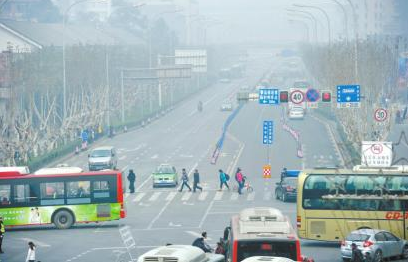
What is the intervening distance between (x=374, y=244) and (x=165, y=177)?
2980cm

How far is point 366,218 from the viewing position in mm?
41688

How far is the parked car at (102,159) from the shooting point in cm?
7356

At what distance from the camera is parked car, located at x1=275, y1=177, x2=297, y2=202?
190 feet

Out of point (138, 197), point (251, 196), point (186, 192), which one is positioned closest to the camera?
point (251, 196)

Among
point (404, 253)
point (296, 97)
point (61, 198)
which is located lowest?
point (404, 253)

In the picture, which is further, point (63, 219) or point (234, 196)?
point (234, 196)

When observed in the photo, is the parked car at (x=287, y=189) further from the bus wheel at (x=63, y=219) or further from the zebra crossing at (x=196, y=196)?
the bus wheel at (x=63, y=219)

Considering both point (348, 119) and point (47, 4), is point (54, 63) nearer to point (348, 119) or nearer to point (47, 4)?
point (348, 119)

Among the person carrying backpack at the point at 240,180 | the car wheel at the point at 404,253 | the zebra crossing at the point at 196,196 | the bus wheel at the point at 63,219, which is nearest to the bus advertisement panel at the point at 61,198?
the bus wheel at the point at 63,219

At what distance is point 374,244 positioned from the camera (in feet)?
125

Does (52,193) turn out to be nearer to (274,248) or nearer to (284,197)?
(284,197)

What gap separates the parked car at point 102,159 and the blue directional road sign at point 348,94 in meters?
16.2

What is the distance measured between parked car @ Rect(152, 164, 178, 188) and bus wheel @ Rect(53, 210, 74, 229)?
17.8 meters

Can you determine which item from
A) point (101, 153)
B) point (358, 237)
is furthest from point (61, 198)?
point (101, 153)
